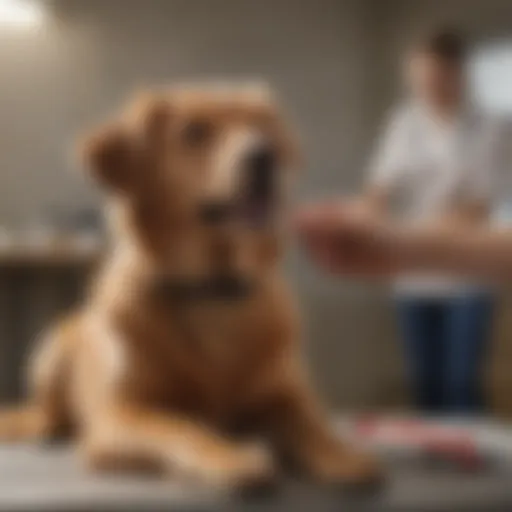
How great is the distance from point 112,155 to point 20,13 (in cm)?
152

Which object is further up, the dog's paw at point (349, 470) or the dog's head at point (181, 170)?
the dog's head at point (181, 170)

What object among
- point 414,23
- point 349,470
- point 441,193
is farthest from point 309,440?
point 414,23

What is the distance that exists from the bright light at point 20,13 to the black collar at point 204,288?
5.05ft

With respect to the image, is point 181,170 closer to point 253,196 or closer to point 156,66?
point 253,196

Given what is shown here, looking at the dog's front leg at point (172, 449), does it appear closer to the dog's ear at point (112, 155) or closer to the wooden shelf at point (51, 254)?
the dog's ear at point (112, 155)

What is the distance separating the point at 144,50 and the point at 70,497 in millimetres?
1774

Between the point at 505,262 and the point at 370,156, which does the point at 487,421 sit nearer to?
the point at 505,262

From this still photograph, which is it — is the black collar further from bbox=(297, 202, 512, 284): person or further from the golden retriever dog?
bbox=(297, 202, 512, 284): person

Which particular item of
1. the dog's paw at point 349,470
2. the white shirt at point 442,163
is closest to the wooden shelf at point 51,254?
the white shirt at point 442,163

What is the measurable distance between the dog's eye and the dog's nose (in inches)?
2.3

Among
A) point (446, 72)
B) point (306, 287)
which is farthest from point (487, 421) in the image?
point (306, 287)

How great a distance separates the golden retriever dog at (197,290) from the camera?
0.97 metres

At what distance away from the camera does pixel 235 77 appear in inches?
98.0

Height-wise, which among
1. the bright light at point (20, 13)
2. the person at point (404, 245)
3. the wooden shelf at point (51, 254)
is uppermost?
the bright light at point (20, 13)
